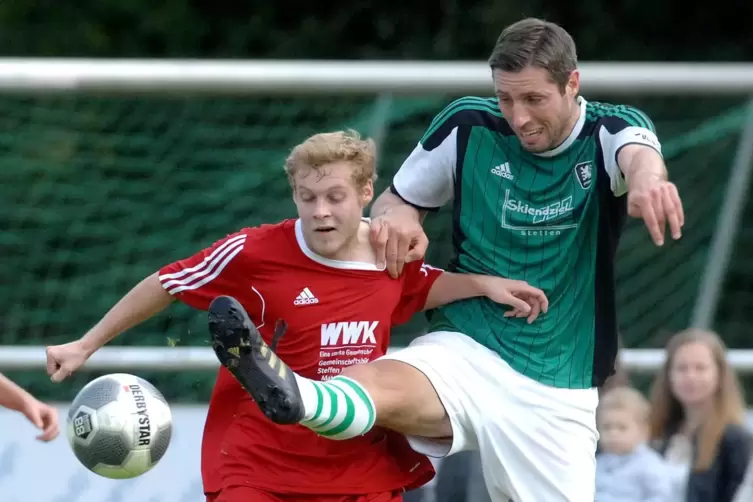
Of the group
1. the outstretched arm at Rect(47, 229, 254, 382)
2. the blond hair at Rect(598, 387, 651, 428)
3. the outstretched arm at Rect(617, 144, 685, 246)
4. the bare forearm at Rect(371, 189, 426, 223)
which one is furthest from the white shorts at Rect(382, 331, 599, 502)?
the blond hair at Rect(598, 387, 651, 428)

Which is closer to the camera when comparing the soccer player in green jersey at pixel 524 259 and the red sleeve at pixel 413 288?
the soccer player in green jersey at pixel 524 259

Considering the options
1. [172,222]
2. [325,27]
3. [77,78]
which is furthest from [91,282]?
[325,27]

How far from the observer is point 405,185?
4527 mm

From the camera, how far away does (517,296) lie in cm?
430

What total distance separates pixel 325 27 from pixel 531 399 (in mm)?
6050

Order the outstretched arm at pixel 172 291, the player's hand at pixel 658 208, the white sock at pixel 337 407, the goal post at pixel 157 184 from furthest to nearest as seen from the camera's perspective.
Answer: the goal post at pixel 157 184 < the outstretched arm at pixel 172 291 < the white sock at pixel 337 407 < the player's hand at pixel 658 208

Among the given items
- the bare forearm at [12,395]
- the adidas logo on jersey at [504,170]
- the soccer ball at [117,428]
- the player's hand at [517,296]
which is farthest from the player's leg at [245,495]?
the adidas logo on jersey at [504,170]

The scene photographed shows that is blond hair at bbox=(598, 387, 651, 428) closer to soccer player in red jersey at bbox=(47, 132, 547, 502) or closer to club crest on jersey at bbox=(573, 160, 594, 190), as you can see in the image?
soccer player in red jersey at bbox=(47, 132, 547, 502)

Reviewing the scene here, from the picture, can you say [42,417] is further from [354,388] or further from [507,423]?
[507,423]

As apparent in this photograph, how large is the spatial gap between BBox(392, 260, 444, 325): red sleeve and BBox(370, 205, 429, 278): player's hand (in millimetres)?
52

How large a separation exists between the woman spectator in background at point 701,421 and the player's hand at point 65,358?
2699 mm

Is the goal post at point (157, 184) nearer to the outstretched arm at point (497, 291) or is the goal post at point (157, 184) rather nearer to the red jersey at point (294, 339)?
the outstretched arm at point (497, 291)

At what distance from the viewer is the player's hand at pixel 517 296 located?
4.28 metres

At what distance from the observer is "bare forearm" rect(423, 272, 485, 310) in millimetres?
4355
